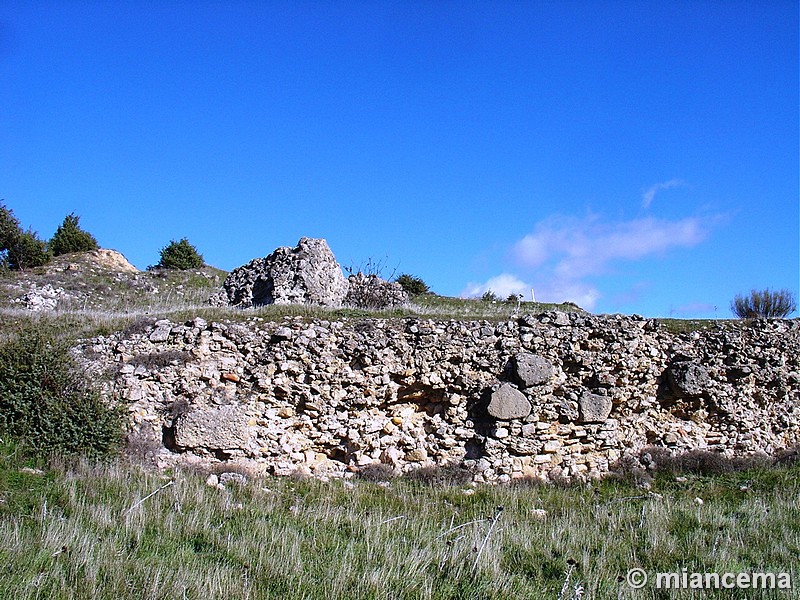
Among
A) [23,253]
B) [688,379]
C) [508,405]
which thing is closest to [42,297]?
[23,253]

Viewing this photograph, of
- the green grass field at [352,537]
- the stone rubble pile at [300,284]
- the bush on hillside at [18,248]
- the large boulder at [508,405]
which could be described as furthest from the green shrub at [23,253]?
the large boulder at [508,405]

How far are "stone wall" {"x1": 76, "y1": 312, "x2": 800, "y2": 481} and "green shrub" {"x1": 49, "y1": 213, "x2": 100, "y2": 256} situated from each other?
990 inches

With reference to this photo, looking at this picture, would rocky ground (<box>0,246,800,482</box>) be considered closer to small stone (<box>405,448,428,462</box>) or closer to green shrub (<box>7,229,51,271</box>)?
small stone (<box>405,448,428,462</box>)

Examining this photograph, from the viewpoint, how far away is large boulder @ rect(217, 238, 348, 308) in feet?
58.1

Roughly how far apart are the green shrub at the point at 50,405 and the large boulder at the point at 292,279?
7.53 metres

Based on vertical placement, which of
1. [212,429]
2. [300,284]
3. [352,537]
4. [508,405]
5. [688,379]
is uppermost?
[300,284]

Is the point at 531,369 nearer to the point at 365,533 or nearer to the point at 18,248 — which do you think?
the point at 365,533

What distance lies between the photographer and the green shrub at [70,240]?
1289 inches

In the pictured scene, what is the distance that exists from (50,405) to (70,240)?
88.6 feet

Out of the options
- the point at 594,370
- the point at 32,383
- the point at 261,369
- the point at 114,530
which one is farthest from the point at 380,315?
the point at 114,530

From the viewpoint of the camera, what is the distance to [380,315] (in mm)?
13047

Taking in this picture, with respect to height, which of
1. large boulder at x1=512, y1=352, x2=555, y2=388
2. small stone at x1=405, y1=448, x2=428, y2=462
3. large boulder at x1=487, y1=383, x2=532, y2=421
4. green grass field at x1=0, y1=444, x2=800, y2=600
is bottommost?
green grass field at x1=0, y1=444, x2=800, y2=600

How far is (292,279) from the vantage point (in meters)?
17.9

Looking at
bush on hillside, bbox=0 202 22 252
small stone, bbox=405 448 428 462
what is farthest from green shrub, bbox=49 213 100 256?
small stone, bbox=405 448 428 462
